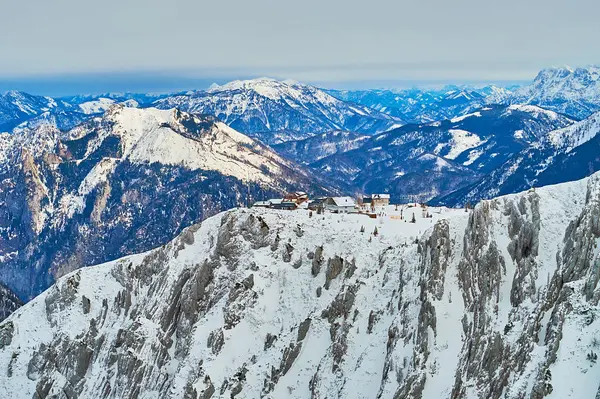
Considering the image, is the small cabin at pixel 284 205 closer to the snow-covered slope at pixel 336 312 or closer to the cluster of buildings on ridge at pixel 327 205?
the cluster of buildings on ridge at pixel 327 205

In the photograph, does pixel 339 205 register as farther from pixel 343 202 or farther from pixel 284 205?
pixel 284 205

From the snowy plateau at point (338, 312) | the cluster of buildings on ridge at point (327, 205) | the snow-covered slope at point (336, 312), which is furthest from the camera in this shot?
the cluster of buildings on ridge at point (327, 205)

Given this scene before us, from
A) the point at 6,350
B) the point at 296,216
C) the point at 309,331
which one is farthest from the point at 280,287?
the point at 6,350

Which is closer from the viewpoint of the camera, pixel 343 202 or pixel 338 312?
pixel 338 312

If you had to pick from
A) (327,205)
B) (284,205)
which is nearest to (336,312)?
(327,205)

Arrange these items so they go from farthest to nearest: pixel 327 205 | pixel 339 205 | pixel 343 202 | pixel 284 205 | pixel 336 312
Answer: pixel 284 205 → pixel 327 205 → pixel 343 202 → pixel 339 205 → pixel 336 312

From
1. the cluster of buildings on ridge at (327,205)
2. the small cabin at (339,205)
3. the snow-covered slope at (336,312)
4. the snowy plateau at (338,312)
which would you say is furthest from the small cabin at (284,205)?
the snow-covered slope at (336,312)

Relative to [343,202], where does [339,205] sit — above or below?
below

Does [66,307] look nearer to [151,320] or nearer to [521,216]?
[151,320]
